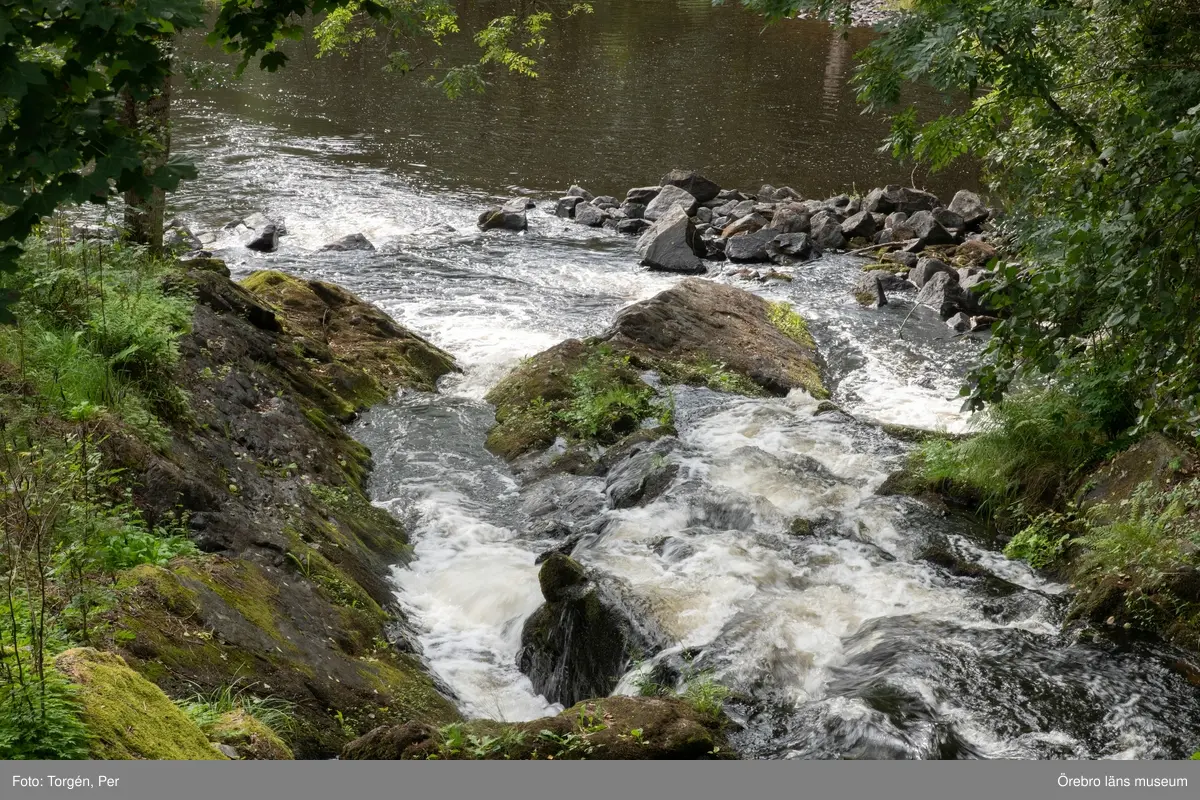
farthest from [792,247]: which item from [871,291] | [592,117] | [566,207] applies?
[592,117]

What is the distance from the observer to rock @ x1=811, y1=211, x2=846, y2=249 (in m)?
21.4

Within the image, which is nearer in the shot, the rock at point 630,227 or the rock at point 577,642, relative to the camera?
the rock at point 577,642

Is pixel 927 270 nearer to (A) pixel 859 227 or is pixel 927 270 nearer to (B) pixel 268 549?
(A) pixel 859 227

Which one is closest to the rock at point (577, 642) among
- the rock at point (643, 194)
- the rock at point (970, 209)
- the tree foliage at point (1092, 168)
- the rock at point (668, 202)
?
the tree foliage at point (1092, 168)

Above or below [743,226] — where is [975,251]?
above

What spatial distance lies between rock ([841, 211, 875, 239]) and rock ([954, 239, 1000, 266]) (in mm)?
2098

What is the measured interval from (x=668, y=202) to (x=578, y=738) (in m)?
19.1

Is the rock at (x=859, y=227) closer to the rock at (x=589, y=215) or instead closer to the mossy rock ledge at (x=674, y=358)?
the rock at (x=589, y=215)

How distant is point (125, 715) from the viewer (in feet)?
12.8

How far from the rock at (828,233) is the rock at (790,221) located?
0.22m

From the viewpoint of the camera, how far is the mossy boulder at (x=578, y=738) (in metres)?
5.00

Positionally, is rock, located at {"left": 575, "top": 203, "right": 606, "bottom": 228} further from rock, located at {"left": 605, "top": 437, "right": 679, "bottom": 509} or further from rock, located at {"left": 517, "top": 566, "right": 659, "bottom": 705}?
rock, located at {"left": 517, "top": 566, "right": 659, "bottom": 705}

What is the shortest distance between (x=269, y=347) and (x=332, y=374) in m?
1.20

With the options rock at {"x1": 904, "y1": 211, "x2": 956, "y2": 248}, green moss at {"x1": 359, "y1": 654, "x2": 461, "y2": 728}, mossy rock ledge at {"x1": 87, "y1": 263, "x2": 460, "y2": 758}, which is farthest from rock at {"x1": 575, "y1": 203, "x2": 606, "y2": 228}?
green moss at {"x1": 359, "y1": 654, "x2": 461, "y2": 728}
